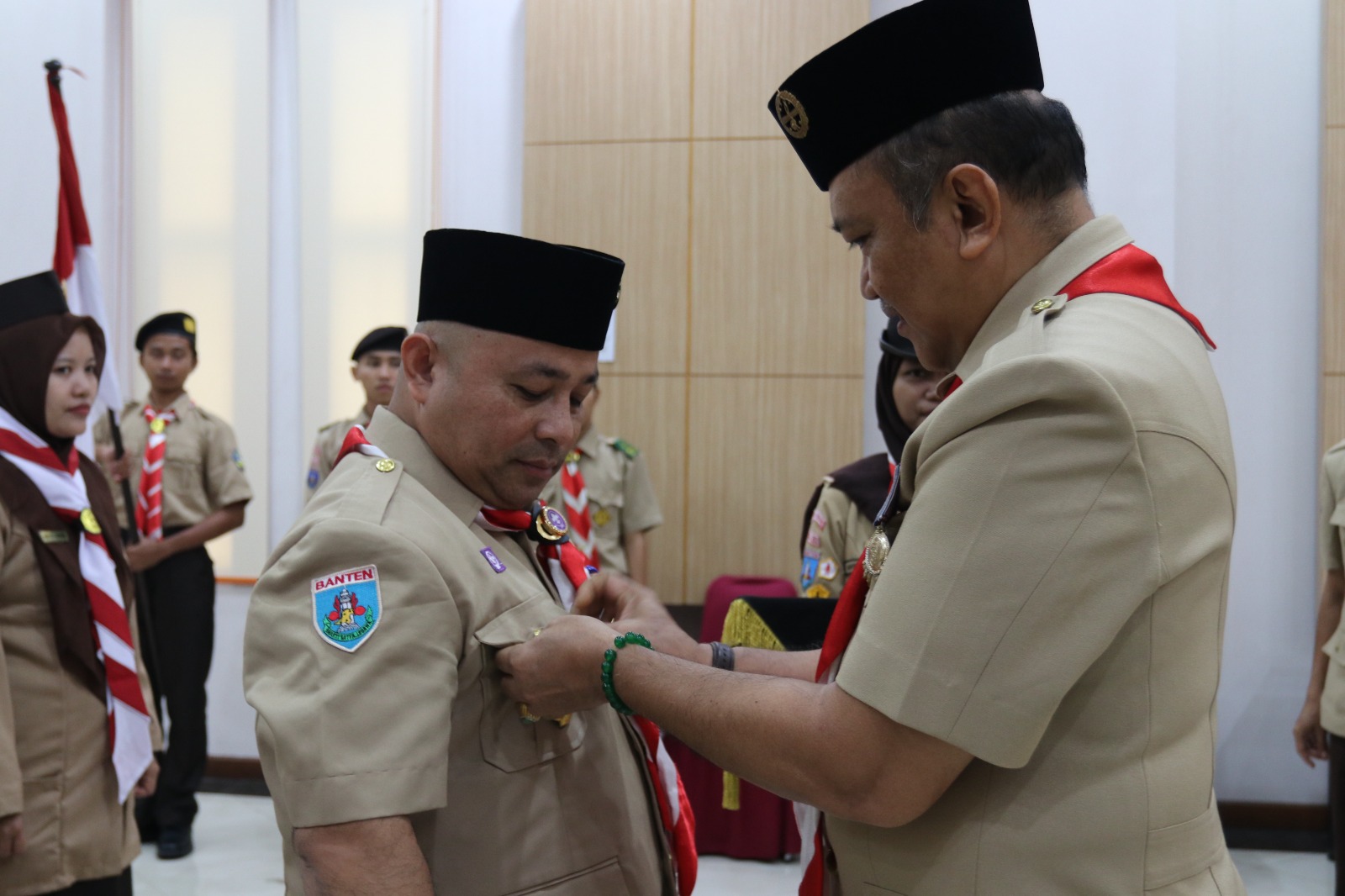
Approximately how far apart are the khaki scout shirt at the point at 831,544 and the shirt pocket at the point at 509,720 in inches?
86.1

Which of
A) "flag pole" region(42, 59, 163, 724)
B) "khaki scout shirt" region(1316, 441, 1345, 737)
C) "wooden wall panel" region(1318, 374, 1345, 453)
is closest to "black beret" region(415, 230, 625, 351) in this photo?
"flag pole" region(42, 59, 163, 724)

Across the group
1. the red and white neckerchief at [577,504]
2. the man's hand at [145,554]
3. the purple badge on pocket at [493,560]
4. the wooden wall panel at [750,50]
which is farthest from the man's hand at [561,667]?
the wooden wall panel at [750,50]

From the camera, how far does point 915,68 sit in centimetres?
111

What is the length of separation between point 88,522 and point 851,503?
213 cm

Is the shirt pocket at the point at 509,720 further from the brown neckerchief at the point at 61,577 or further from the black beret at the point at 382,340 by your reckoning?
the black beret at the point at 382,340

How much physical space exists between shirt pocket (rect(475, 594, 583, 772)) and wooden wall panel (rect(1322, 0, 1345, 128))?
4.78 m

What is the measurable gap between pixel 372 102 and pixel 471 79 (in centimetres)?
49

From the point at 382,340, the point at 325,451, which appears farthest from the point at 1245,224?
the point at 325,451

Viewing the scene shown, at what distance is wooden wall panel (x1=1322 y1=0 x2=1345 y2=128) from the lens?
15.8 feet

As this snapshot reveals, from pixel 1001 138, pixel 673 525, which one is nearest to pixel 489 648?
pixel 1001 138

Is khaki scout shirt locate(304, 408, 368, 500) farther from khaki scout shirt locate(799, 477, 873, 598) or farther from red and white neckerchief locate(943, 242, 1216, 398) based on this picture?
red and white neckerchief locate(943, 242, 1216, 398)

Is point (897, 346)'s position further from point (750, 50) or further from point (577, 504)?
point (750, 50)

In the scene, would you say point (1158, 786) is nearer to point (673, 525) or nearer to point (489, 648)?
point (489, 648)

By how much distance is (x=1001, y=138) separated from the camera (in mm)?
1097
